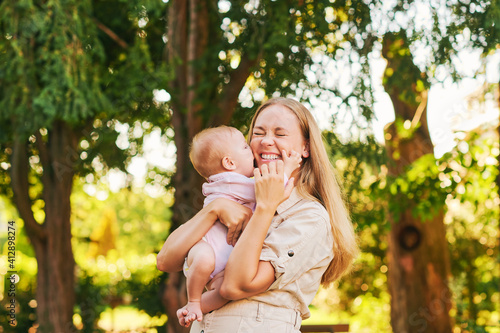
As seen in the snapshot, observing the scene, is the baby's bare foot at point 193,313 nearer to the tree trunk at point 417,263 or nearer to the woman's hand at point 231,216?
the woman's hand at point 231,216

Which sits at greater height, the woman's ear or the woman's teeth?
the woman's ear

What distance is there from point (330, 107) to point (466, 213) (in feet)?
19.8

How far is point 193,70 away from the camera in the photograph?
5.75 metres

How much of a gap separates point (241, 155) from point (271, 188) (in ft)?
1.02

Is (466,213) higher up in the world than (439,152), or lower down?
higher up

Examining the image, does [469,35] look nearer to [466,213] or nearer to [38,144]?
[38,144]

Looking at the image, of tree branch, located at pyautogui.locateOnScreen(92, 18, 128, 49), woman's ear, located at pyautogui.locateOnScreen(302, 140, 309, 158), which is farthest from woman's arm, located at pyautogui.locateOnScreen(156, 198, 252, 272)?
tree branch, located at pyautogui.locateOnScreen(92, 18, 128, 49)

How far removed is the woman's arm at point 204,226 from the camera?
6.33ft

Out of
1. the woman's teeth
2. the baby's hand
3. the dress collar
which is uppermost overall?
the woman's teeth

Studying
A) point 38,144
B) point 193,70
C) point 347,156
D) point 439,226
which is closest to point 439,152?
point 347,156

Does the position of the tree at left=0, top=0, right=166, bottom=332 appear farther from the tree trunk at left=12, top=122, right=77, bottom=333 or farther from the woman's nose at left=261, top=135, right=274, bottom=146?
the woman's nose at left=261, top=135, right=274, bottom=146

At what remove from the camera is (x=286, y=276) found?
1805 millimetres

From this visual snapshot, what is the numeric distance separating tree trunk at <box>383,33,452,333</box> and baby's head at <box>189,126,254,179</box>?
5.15 m

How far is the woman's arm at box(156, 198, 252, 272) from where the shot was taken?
1931 millimetres
